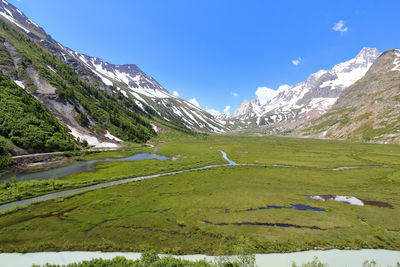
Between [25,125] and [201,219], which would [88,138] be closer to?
[25,125]

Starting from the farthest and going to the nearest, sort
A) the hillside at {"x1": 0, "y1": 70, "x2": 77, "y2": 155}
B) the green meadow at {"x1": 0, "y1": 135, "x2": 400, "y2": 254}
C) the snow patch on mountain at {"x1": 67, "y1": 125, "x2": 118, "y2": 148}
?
1. the snow patch on mountain at {"x1": 67, "y1": 125, "x2": 118, "y2": 148}
2. the hillside at {"x1": 0, "y1": 70, "x2": 77, "y2": 155}
3. the green meadow at {"x1": 0, "y1": 135, "x2": 400, "y2": 254}

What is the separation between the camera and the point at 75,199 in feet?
102

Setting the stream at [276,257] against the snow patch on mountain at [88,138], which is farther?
the snow patch on mountain at [88,138]

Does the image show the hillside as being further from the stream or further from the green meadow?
the stream

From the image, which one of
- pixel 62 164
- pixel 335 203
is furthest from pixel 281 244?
pixel 62 164

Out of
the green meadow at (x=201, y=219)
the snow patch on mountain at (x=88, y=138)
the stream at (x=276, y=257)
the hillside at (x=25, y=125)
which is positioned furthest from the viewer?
the snow patch on mountain at (x=88, y=138)

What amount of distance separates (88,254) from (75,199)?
17.6 metres

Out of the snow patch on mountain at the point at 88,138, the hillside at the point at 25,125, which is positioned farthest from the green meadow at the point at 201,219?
the snow patch on mountain at the point at 88,138

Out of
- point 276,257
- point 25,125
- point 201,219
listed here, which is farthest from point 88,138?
point 276,257

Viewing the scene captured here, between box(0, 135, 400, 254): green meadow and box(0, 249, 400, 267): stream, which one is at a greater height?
box(0, 135, 400, 254): green meadow

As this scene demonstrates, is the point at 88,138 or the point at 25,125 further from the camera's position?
the point at 88,138

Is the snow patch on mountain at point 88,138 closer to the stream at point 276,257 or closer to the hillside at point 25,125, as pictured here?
the hillside at point 25,125

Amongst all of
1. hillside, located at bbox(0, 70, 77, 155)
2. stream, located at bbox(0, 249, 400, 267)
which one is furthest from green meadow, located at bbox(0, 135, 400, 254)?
hillside, located at bbox(0, 70, 77, 155)

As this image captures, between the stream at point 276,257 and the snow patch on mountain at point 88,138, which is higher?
the snow patch on mountain at point 88,138
